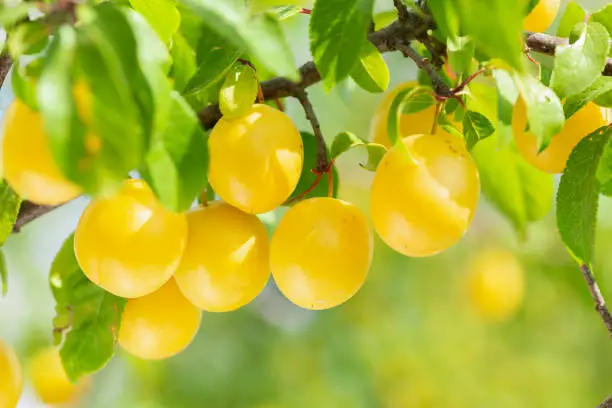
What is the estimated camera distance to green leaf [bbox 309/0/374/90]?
17.7 inches

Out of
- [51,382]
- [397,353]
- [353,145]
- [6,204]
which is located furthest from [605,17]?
[397,353]

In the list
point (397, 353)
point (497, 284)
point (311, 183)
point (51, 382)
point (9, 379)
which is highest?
point (311, 183)

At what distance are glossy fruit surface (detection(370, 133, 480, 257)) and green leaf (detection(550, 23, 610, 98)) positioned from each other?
0.07m

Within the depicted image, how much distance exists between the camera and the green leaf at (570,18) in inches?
23.7

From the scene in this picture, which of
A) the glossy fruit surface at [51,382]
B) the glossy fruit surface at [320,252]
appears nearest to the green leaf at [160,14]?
the glossy fruit surface at [320,252]

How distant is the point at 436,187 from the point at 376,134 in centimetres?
16

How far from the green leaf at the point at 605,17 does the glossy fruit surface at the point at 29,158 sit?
0.34 meters

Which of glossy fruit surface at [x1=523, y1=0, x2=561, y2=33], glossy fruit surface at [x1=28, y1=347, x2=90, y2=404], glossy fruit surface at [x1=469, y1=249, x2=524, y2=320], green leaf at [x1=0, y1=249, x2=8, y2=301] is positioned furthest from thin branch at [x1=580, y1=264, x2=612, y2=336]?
glossy fruit surface at [x1=469, y1=249, x2=524, y2=320]

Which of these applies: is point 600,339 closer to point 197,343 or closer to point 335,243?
point 197,343

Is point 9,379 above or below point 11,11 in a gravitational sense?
below

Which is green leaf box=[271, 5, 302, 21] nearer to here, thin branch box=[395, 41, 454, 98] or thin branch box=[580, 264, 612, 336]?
thin branch box=[395, 41, 454, 98]

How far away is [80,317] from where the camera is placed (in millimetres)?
630

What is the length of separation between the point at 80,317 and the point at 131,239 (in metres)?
0.17

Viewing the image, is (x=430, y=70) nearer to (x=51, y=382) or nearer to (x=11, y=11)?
(x=11, y=11)
